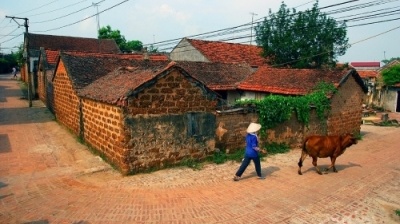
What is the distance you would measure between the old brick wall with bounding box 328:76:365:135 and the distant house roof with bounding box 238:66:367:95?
0.44 m

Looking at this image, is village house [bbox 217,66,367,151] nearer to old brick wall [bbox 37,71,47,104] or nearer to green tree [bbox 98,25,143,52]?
old brick wall [bbox 37,71,47,104]

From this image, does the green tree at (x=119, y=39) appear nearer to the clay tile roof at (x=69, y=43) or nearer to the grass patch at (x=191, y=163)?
the clay tile roof at (x=69, y=43)

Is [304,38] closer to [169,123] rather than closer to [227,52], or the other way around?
[227,52]

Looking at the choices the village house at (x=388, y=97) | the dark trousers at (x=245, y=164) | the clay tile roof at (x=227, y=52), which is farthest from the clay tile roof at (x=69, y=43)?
the dark trousers at (x=245, y=164)

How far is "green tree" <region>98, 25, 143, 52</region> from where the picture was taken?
50.0 metres

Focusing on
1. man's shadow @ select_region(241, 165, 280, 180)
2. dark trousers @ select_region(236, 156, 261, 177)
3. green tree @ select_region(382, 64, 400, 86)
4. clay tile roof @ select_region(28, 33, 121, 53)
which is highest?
clay tile roof @ select_region(28, 33, 121, 53)

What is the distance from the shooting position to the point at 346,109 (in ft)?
48.0

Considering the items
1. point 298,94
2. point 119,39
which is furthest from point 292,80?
point 119,39

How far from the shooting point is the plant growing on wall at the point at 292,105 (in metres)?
11.4

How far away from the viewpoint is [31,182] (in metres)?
7.87

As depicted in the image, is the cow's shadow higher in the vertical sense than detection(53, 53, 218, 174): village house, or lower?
lower

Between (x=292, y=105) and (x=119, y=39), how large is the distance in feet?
145

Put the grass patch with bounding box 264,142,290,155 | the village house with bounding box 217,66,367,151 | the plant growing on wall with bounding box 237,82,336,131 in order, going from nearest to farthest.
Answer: the village house with bounding box 217,66,367,151, the plant growing on wall with bounding box 237,82,336,131, the grass patch with bounding box 264,142,290,155

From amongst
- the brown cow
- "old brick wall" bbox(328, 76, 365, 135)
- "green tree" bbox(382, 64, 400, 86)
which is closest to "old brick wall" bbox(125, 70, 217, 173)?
the brown cow
